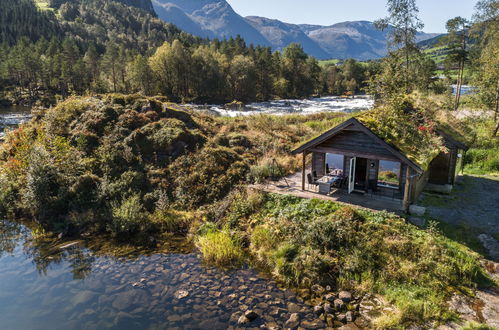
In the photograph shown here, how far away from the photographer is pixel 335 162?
20.1 m

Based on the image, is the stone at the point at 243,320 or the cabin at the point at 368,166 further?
the cabin at the point at 368,166

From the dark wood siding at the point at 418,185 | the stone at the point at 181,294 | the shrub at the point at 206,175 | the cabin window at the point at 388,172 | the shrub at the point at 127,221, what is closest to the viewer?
the stone at the point at 181,294

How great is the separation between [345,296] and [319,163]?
9344 millimetres

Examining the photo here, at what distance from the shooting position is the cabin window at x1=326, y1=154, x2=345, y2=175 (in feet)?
63.4

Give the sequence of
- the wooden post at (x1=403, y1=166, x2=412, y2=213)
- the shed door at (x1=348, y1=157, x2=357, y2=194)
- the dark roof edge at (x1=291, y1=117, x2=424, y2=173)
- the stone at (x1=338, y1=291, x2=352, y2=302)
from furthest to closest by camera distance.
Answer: the shed door at (x1=348, y1=157, x2=357, y2=194), the wooden post at (x1=403, y1=166, x2=412, y2=213), the dark roof edge at (x1=291, y1=117, x2=424, y2=173), the stone at (x1=338, y1=291, x2=352, y2=302)

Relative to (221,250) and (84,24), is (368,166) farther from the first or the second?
(84,24)

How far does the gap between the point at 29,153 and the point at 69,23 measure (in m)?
145

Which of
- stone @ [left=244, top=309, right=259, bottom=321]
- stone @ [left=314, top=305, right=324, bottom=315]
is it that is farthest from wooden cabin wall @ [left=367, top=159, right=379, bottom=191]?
stone @ [left=244, top=309, right=259, bottom=321]

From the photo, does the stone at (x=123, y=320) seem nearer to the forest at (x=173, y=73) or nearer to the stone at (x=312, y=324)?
the stone at (x=312, y=324)

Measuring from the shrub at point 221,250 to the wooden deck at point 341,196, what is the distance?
4.41 meters

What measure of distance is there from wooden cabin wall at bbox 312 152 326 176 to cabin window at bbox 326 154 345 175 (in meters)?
0.65

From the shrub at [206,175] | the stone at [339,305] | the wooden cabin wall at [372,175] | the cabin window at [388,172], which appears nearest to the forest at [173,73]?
the cabin window at [388,172]

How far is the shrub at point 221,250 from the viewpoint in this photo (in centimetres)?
1370

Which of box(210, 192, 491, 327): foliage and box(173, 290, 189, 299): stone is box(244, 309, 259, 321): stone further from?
box(173, 290, 189, 299): stone
